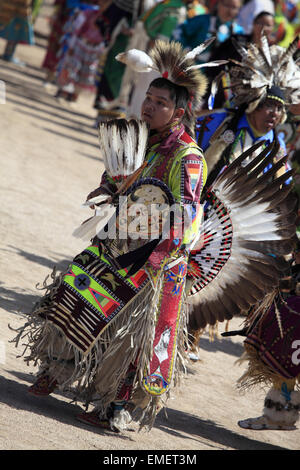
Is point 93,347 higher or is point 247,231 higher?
point 247,231

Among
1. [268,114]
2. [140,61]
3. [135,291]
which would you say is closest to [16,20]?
[268,114]

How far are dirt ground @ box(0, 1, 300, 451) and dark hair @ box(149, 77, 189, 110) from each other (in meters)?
1.47

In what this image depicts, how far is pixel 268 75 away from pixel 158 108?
144 cm

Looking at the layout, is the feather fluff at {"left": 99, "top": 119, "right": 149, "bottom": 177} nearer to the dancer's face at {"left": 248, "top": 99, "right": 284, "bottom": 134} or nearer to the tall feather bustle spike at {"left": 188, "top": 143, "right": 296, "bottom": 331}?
the tall feather bustle spike at {"left": 188, "top": 143, "right": 296, "bottom": 331}

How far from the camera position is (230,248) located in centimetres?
412

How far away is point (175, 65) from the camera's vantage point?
12.7ft

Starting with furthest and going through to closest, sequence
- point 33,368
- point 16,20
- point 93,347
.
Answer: point 16,20 < point 33,368 < point 93,347

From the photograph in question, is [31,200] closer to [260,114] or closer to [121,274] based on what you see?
[260,114]

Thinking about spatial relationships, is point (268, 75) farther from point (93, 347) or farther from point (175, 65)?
point (93, 347)

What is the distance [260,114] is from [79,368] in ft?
6.44

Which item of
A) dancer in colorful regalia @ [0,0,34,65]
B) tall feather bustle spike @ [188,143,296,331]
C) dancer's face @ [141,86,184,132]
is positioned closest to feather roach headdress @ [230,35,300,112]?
tall feather bustle spike @ [188,143,296,331]

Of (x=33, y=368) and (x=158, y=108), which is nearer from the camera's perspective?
(x=158, y=108)

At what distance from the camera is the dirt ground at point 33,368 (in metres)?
3.74
